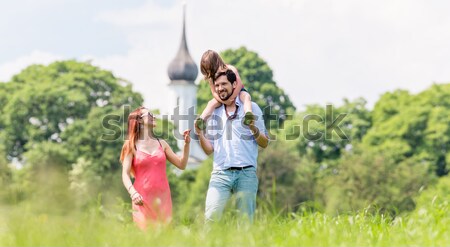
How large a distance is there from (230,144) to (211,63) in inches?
26.5

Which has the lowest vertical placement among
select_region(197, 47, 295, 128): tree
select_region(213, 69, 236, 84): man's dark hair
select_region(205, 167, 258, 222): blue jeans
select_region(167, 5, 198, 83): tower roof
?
select_region(205, 167, 258, 222): blue jeans

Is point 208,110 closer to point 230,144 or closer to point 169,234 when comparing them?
point 230,144

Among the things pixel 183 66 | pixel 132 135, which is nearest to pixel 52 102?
pixel 132 135

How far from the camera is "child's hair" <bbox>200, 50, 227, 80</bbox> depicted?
733cm

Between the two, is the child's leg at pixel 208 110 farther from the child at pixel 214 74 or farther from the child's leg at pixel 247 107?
the child's leg at pixel 247 107

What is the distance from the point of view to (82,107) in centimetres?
4159

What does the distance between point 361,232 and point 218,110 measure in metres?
2.30

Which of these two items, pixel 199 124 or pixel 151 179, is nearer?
pixel 199 124

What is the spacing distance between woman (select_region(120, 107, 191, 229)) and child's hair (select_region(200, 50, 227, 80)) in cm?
68

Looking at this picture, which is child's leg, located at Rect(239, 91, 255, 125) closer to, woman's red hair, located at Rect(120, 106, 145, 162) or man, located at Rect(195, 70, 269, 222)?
man, located at Rect(195, 70, 269, 222)

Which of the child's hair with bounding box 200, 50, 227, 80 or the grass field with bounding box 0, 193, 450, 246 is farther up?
the child's hair with bounding box 200, 50, 227, 80

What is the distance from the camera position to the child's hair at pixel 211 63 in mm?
7328

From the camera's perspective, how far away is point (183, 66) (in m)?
77.8

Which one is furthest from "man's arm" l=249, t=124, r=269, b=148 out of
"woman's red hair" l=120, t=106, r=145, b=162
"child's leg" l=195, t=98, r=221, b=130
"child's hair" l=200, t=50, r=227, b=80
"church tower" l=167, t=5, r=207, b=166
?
"church tower" l=167, t=5, r=207, b=166
